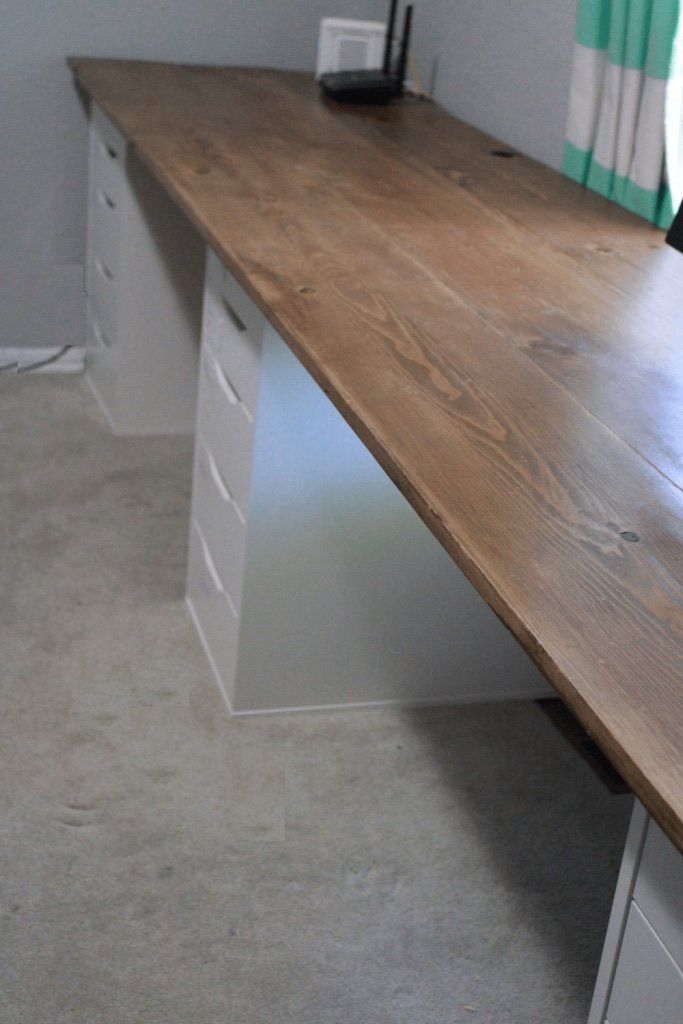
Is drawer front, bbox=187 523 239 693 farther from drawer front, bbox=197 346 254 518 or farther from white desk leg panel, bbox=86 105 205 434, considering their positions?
white desk leg panel, bbox=86 105 205 434

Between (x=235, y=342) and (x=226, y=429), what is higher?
(x=235, y=342)

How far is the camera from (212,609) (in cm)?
207

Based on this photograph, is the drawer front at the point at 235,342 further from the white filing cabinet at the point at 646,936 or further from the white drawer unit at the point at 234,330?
the white filing cabinet at the point at 646,936

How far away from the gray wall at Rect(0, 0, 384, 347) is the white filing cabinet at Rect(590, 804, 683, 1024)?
240 cm

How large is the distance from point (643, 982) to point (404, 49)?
2286mm

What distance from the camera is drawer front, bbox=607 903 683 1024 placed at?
0.94 meters

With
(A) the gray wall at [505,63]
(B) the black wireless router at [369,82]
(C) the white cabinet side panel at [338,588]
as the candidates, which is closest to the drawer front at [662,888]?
(C) the white cabinet side panel at [338,588]

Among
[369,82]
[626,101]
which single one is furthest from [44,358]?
[626,101]

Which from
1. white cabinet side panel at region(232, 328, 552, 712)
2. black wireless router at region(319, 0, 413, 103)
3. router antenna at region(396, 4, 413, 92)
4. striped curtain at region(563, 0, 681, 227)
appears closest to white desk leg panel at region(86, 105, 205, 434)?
black wireless router at region(319, 0, 413, 103)

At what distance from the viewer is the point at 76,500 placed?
2.52 metres

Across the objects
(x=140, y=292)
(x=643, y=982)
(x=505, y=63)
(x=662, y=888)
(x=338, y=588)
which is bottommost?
(x=338, y=588)

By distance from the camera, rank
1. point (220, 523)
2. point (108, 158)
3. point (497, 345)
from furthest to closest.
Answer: point (108, 158) → point (220, 523) → point (497, 345)

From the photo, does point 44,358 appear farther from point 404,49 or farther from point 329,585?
point 329,585

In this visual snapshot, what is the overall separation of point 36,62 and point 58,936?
2.04 m
